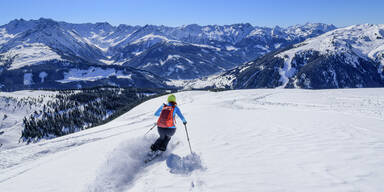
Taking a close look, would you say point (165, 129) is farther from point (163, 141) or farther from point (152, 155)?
point (152, 155)

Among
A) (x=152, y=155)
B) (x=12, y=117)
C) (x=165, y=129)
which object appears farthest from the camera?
(x=12, y=117)

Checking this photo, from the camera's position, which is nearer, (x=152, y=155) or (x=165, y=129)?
(x=165, y=129)

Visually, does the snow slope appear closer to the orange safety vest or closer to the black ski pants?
the black ski pants

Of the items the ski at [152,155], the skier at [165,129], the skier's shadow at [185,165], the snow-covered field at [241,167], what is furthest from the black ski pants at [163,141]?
the skier's shadow at [185,165]

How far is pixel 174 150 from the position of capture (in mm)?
11539

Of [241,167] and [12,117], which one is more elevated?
[241,167]

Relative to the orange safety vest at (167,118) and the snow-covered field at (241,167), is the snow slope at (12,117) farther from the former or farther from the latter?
the orange safety vest at (167,118)

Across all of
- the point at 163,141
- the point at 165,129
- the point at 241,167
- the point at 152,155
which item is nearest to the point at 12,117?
the point at 152,155

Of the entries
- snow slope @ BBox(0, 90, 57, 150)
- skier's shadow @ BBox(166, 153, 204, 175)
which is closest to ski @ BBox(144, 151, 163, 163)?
skier's shadow @ BBox(166, 153, 204, 175)

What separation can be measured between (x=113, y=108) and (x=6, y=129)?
77.2m

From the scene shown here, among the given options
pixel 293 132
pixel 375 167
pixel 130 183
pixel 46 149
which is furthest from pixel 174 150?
pixel 46 149

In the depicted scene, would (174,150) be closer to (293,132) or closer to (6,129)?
(293,132)

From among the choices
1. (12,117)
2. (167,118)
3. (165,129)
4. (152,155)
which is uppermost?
(167,118)

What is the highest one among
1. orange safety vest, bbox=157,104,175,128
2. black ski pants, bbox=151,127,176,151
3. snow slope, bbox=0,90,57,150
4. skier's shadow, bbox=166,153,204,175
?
orange safety vest, bbox=157,104,175,128
